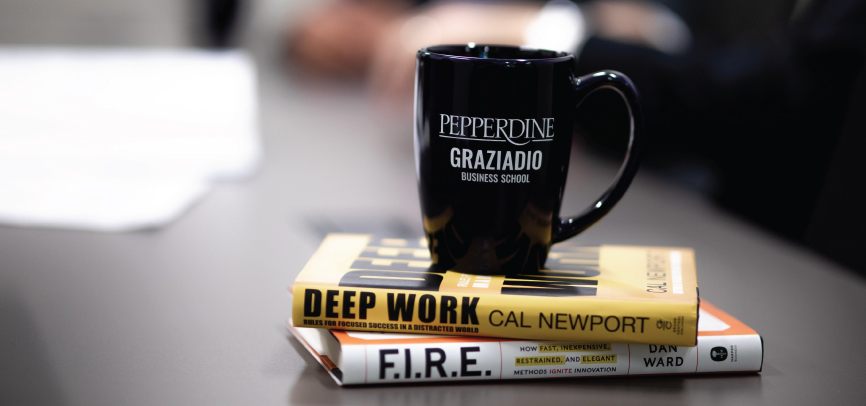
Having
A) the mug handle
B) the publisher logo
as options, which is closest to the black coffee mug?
the mug handle

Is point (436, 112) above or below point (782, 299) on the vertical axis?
above

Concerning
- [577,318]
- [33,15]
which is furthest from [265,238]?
[33,15]

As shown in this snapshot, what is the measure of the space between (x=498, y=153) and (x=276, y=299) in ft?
0.68

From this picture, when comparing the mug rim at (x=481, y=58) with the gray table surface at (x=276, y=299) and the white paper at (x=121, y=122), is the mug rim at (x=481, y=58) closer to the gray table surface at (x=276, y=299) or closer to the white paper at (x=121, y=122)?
the gray table surface at (x=276, y=299)

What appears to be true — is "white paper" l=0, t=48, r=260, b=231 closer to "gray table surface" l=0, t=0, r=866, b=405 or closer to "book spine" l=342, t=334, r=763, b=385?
"gray table surface" l=0, t=0, r=866, b=405

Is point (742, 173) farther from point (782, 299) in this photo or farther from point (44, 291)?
point (44, 291)

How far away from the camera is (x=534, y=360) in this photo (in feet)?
1.14

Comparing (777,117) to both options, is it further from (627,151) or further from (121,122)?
(121,122)

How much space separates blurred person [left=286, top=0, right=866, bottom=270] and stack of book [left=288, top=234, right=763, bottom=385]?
0.34 metres

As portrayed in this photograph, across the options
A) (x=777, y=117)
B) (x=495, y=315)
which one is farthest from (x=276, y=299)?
(x=777, y=117)

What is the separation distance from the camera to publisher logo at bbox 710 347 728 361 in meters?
0.36

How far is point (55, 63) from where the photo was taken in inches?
30.8

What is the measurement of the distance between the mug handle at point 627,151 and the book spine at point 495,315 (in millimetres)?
85

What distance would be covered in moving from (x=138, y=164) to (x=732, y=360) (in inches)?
28.6
